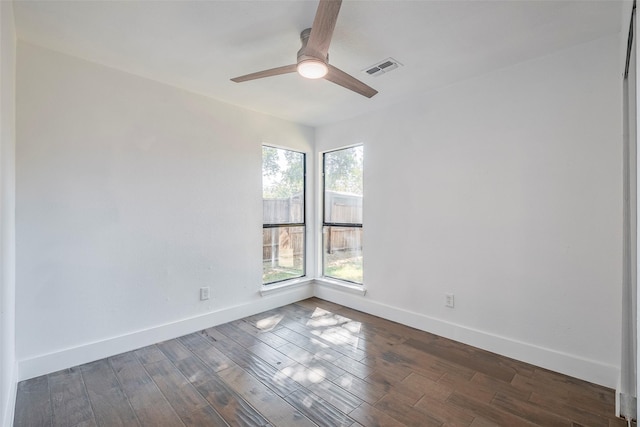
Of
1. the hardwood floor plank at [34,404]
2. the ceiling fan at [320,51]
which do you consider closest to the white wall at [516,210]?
the ceiling fan at [320,51]

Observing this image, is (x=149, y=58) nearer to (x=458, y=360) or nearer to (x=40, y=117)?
(x=40, y=117)

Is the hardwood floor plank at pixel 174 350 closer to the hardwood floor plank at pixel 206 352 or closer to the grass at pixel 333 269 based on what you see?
the hardwood floor plank at pixel 206 352

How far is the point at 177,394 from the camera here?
204cm

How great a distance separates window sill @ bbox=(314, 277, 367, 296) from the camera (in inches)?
144

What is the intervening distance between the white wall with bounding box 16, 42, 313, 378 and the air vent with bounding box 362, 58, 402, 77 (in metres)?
1.61

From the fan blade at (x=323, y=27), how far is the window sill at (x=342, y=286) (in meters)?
2.73

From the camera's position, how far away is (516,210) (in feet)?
8.16

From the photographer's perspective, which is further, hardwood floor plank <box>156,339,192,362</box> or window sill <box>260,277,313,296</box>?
window sill <box>260,277,313,296</box>

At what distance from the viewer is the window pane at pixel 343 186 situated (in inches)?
150

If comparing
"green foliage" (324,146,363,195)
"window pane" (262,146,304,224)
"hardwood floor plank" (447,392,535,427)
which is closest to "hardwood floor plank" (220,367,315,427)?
"hardwood floor plank" (447,392,535,427)

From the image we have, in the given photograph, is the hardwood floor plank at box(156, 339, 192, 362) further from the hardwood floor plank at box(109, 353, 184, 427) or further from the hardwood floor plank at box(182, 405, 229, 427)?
the hardwood floor plank at box(182, 405, 229, 427)

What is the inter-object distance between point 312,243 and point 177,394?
2527 mm

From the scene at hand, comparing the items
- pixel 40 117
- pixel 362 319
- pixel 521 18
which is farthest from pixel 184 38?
pixel 362 319

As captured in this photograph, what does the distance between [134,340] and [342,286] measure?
7.66 feet
